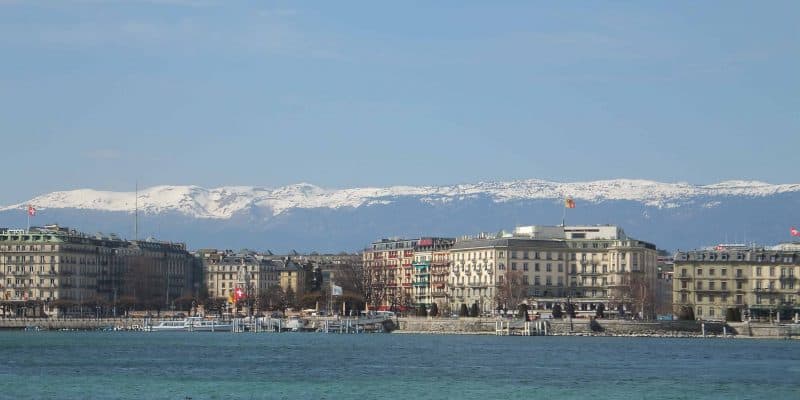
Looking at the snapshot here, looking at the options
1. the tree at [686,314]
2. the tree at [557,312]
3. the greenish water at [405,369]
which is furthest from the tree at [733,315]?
the tree at [557,312]

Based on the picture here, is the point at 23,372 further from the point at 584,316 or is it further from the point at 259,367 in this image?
the point at 584,316

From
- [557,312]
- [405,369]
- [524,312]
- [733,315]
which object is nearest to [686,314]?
[733,315]

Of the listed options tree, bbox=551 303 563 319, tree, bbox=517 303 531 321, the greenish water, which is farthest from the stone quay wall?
tree, bbox=551 303 563 319

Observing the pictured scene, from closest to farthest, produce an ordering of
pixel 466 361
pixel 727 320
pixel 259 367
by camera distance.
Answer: pixel 259 367 < pixel 466 361 < pixel 727 320

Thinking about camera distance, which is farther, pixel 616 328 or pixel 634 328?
pixel 616 328

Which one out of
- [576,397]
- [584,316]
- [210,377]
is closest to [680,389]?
[576,397]

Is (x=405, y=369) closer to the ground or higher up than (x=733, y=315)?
closer to the ground

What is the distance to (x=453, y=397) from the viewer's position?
9319 cm

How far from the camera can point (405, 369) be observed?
117062mm

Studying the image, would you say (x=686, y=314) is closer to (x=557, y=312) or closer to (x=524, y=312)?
(x=557, y=312)

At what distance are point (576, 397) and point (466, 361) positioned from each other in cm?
3394

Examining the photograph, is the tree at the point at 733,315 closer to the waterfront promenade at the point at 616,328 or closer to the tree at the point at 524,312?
the waterfront promenade at the point at 616,328

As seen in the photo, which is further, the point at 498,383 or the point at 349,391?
the point at 498,383

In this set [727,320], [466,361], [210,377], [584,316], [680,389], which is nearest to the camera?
[680,389]
